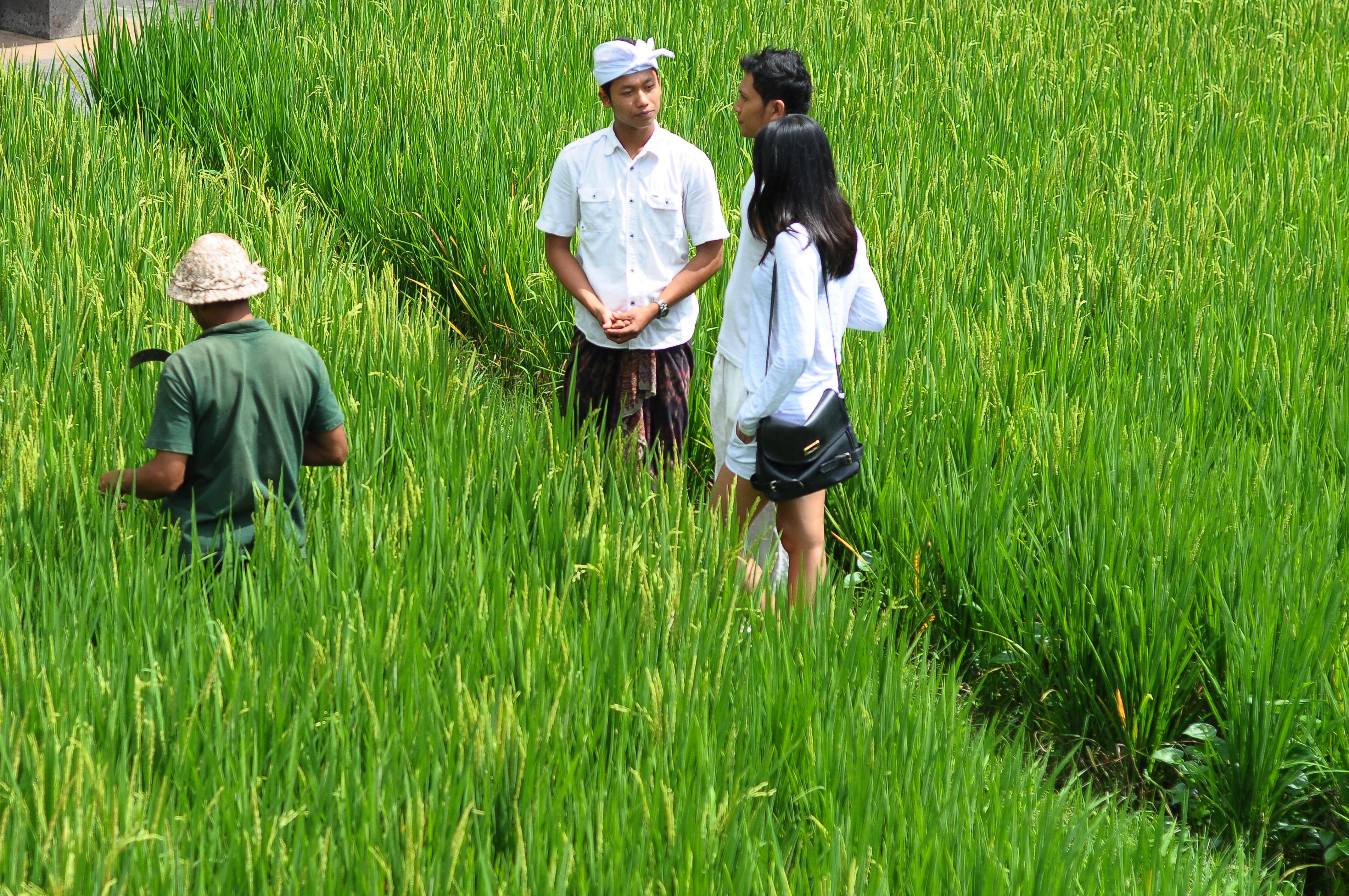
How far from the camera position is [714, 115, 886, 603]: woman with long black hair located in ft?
9.01

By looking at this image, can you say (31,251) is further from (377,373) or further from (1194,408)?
(1194,408)

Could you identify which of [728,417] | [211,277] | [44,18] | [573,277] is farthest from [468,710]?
[44,18]

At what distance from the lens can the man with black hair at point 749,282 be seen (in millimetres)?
2924

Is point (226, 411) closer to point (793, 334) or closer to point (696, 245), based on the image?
point (793, 334)

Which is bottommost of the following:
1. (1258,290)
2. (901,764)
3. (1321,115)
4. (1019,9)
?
(901,764)

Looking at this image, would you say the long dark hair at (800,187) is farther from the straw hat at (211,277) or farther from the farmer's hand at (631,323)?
the straw hat at (211,277)

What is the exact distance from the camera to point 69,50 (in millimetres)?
7312

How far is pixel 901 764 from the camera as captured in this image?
2189 mm

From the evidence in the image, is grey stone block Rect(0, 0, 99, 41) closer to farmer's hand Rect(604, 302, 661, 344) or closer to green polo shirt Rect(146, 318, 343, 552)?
farmer's hand Rect(604, 302, 661, 344)

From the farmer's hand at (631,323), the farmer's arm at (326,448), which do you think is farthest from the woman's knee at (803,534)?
the farmer's arm at (326,448)

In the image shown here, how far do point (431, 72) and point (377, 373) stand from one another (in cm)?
269

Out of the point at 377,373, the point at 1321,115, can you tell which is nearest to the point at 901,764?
the point at 377,373

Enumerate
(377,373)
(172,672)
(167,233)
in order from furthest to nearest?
1. (167,233)
2. (377,373)
3. (172,672)

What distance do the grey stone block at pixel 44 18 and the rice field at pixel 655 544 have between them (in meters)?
1.92
